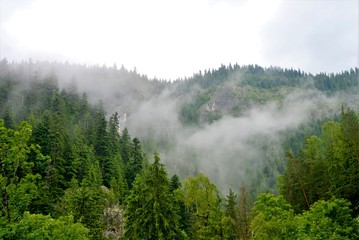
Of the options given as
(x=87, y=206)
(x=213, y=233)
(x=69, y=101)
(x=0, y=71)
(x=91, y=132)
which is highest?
(x=0, y=71)

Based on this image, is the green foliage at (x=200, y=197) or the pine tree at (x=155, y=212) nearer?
the pine tree at (x=155, y=212)

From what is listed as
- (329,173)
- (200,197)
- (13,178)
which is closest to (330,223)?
(329,173)

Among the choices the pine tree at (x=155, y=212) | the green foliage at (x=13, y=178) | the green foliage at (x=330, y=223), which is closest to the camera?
the green foliage at (x=13, y=178)

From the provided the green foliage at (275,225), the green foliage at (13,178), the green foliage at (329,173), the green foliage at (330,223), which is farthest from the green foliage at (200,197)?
the green foliage at (13,178)

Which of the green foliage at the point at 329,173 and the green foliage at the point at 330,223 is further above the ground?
the green foliage at the point at 329,173

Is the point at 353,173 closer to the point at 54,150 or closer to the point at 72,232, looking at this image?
the point at 72,232

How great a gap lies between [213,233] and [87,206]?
49.9 ft

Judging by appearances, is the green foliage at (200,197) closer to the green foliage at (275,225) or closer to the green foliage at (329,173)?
the green foliage at (275,225)

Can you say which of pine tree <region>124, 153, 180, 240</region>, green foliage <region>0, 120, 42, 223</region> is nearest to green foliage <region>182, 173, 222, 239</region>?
pine tree <region>124, 153, 180, 240</region>

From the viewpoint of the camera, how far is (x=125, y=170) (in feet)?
278

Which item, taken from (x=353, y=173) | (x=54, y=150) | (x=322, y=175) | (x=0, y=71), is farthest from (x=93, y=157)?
(x=0, y=71)

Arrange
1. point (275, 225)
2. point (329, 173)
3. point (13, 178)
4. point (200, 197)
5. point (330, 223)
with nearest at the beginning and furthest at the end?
point (13, 178) → point (330, 223) → point (275, 225) → point (329, 173) → point (200, 197)

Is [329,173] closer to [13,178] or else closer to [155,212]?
[155,212]

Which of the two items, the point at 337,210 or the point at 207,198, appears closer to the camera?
the point at 337,210
